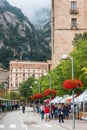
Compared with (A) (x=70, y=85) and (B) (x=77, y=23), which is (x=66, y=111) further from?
(B) (x=77, y=23)

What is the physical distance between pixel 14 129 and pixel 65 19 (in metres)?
72.6

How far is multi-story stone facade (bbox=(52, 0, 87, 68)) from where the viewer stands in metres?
106

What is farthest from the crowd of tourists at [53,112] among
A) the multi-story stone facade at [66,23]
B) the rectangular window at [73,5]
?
the rectangular window at [73,5]

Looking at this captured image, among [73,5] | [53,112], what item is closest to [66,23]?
[73,5]

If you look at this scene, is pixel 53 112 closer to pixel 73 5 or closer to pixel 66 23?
pixel 66 23

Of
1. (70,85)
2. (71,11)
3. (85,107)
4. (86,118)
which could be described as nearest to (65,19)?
(71,11)

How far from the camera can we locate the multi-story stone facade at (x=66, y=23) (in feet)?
349

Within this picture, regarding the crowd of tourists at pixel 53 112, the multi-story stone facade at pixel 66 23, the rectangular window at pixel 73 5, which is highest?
the rectangular window at pixel 73 5

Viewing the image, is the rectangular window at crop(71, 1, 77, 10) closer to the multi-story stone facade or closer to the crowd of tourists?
the multi-story stone facade

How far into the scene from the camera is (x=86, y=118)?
56125 mm

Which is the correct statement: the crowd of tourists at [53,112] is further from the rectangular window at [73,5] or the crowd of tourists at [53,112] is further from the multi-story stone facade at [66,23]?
the rectangular window at [73,5]

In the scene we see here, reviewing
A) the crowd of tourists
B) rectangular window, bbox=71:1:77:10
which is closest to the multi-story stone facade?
rectangular window, bbox=71:1:77:10

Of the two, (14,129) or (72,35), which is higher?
(72,35)

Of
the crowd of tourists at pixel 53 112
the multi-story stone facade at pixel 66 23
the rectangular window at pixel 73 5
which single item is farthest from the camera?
the rectangular window at pixel 73 5
